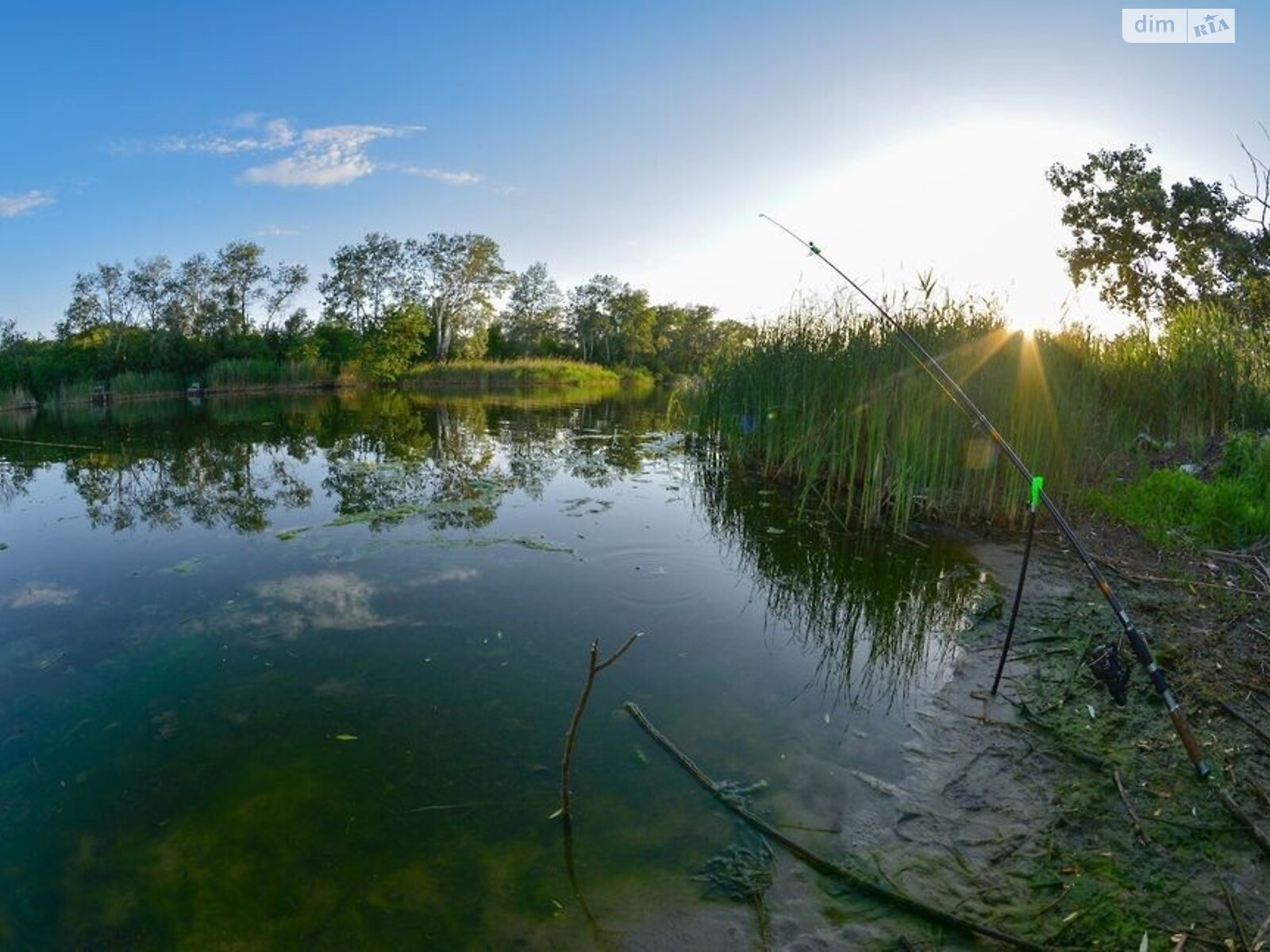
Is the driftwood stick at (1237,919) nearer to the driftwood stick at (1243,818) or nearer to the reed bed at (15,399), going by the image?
the driftwood stick at (1243,818)

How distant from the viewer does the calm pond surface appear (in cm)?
229

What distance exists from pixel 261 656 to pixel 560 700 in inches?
76.9

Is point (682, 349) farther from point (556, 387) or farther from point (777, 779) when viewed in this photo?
point (777, 779)

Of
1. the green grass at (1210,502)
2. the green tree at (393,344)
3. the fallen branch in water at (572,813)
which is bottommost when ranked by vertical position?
the fallen branch in water at (572,813)

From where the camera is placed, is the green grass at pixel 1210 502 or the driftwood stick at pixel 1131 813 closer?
the driftwood stick at pixel 1131 813

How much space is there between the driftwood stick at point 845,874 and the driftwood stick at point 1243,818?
39.3 inches

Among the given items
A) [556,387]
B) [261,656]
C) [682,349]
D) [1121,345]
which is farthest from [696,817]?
[682,349]

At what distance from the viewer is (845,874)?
2.30 m

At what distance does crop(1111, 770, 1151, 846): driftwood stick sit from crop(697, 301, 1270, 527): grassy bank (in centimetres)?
406

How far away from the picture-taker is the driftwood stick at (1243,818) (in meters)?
2.27

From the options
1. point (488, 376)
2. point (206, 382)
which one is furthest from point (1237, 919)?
point (206, 382)

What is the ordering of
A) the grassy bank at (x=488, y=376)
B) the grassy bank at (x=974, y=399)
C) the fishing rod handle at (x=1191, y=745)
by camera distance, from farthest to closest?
1. the grassy bank at (x=488, y=376)
2. the grassy bank at (x=974, y=399)
3. the fishing rod handle at (x=1191, y=745)

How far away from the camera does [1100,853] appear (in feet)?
7.68


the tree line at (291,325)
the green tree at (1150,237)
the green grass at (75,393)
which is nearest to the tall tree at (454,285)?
the tree line at (291,325)
